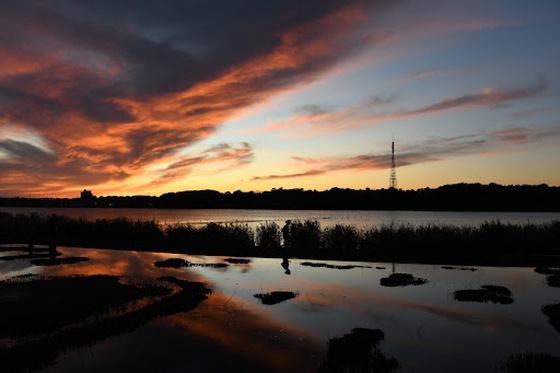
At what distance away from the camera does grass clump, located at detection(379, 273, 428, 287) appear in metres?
22.1

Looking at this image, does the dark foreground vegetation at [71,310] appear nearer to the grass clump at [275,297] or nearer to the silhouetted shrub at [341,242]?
the grass clump at [275,297]

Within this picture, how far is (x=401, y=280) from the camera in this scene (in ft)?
75.0

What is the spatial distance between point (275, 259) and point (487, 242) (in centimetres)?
1790

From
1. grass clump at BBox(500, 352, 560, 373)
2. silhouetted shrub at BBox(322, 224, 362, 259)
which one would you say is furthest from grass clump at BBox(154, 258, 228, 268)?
grass clump at BBox(500, 352, 560, 373)

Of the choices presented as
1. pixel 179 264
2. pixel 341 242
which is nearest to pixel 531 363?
pixel 179 264

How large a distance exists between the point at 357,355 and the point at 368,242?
84.3 feet

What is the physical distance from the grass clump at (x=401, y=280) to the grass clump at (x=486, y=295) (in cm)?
270

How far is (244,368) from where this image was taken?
10.4 meters

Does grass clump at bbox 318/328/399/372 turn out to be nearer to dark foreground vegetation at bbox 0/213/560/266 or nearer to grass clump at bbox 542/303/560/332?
grass clump at bbox 542/303/560/332

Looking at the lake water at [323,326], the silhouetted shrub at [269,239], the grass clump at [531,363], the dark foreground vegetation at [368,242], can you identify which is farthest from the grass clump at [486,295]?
the silhouetted shrub at [269,239]

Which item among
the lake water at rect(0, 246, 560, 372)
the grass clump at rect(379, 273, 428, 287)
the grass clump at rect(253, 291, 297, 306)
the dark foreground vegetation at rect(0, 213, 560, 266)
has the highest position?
the dark foreground vegetation at rect(0, 213, 560, 266)

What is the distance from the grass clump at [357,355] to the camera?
10211mm

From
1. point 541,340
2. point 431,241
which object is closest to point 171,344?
point 541,340

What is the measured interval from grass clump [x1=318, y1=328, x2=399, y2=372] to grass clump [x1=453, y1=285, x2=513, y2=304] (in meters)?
7.46
